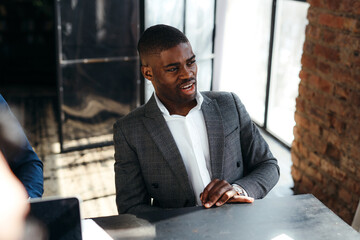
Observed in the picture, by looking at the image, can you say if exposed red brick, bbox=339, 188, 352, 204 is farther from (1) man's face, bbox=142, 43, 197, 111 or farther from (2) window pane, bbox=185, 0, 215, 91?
(2) window pane, bbox=185, 0, 215, 91

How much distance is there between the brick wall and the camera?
7.08 feet

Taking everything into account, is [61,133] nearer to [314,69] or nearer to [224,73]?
[224,73]

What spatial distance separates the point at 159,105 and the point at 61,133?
2.53 metres

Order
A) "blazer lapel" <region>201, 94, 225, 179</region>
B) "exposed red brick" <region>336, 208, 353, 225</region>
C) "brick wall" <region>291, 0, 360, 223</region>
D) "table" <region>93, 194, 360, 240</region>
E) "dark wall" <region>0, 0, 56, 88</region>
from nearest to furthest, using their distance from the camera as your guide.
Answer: "table" <region>93, 194, 360, 240</region>, "blazer lapel" <region>201, 94, 225, 179</region>, "brick wall" <region>291, 0, 360, 223</region>, "exposed red brick" <region>336, 208, 353, 225</region>, "dark wall" <region>0, 0, 56, 88</region>

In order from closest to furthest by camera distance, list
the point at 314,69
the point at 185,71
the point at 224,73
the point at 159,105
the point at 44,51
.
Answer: the point at 185,71, the point at 159,105, the point at 314,69, the point at 224,73, the point at 44,51

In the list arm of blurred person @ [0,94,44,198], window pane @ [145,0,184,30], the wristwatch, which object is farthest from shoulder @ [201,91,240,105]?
window pane @ [145,0,184,30]

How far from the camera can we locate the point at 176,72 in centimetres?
145

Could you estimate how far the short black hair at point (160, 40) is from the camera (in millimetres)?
1448

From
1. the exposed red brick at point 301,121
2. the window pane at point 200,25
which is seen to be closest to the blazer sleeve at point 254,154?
the exposed red brick at point 301,121

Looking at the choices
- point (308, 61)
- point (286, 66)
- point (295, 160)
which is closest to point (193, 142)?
point (308, 61)

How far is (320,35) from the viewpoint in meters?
2.40

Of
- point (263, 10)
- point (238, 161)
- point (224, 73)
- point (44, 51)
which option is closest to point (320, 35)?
point (238, 161)

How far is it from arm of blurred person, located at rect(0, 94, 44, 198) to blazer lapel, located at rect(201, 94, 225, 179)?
651 mm

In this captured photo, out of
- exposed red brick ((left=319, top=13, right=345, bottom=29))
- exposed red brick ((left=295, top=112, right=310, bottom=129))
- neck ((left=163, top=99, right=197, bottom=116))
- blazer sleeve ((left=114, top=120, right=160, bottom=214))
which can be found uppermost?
exposed red brick ((left=319, top=13, right=345, bottom=29))
